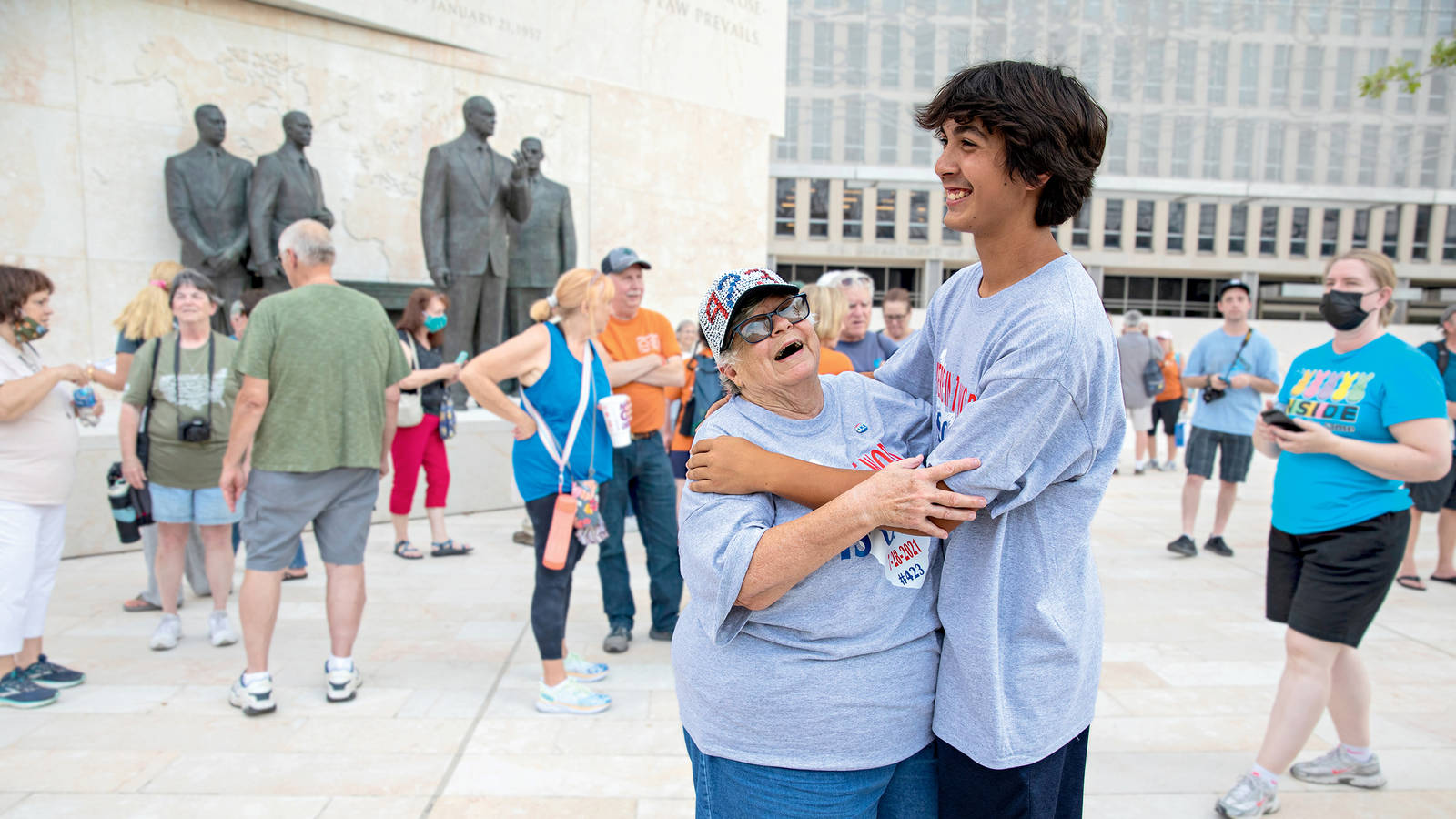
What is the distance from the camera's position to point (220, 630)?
463cm

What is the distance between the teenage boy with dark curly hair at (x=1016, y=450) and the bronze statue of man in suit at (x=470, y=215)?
286 inches

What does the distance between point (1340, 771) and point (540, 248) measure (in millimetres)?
7846

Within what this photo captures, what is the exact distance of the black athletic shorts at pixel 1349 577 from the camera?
2.88 meters

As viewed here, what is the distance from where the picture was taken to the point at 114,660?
4.37 metres

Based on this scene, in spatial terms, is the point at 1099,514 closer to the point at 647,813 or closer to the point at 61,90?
the point at 647,813

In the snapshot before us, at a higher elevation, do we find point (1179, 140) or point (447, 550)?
point (1179, 140)

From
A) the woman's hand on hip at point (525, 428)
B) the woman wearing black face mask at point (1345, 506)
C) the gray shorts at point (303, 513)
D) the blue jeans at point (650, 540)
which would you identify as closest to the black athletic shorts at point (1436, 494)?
the woman wearing black face mask at point (1345, 506)

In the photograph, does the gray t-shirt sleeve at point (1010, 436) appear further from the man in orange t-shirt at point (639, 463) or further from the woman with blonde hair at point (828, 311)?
the man in orange t-shirt at point (639, 463)

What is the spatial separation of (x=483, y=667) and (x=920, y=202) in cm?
4016

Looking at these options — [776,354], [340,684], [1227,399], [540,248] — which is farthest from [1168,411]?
[776,354]

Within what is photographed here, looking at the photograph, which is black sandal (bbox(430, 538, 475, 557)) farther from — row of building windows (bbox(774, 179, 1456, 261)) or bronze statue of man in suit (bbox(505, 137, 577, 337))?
row of building windows (bbox(774, 179, 1456, 261))

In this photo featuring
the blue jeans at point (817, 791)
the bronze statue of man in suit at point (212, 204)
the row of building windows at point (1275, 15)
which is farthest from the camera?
the row of building windows at point (1275, 15)

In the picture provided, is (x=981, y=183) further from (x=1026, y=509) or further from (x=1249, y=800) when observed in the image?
(x=1249, y=800)

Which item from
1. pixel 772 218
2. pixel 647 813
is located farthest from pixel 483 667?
pixel 772 218
